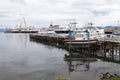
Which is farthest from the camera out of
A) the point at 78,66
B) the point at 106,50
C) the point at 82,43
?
the point at 82,43

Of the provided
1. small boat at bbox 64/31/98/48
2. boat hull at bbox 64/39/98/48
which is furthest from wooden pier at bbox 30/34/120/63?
small boat at bbox 64/31/98/48

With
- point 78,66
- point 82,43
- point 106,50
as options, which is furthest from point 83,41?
point 78,66

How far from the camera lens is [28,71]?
33.9m

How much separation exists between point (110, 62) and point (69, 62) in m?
7.94

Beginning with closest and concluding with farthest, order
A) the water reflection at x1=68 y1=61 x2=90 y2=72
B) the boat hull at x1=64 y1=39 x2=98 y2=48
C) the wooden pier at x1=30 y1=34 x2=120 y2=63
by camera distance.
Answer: the water reflection at x1=68 y1=61 x2=90 y2=72 < the wooden pier at x1=30 y1=34 x2=120 y2=63 < the boat hull at x1=64 y1=39 x2=98 y2=48

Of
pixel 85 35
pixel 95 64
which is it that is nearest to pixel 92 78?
pixel 95 64

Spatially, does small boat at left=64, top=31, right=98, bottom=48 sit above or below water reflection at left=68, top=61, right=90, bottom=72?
above

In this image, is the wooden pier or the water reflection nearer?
the water reflection

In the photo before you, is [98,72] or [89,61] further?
[89,61]

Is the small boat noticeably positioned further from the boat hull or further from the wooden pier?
→ the wooden pier

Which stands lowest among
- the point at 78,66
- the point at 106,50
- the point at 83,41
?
the point at 78,66

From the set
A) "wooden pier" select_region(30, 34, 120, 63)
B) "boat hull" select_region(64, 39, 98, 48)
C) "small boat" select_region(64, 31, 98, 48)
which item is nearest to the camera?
"wooden pier" select_region(30, 34, 120, 63)

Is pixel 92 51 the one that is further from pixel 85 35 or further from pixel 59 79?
pixel 59 79

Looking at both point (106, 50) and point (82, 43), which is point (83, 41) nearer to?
point (82, 43)
